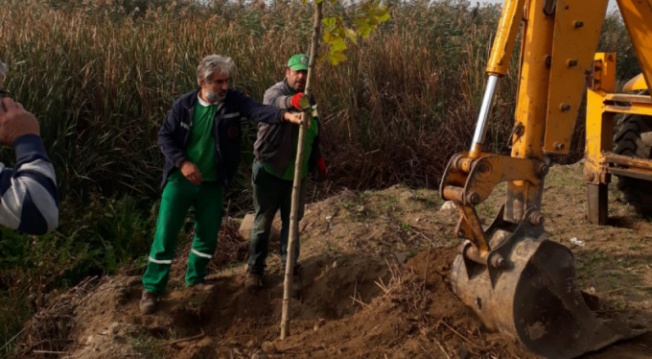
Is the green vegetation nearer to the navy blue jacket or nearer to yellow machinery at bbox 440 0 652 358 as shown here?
the navy blue jacket

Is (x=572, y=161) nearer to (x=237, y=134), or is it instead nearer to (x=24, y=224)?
(x=237, y=134)

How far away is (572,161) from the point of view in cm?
1085

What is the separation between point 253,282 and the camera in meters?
6.06

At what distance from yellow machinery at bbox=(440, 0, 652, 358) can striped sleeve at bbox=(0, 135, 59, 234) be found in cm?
227

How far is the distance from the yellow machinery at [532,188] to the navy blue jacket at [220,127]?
5.87 feet

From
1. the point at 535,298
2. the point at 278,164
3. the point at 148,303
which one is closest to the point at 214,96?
the point at 278,164

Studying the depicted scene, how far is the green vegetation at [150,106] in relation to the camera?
7.55m

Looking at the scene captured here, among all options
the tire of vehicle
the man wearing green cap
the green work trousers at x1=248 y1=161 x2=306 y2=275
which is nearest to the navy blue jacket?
the man wearing green cap

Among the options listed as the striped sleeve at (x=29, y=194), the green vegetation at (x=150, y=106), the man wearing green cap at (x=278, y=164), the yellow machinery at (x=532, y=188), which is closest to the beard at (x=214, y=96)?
the man wearing green cap at (x=278, y=164)

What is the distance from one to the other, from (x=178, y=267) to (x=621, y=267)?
3.92 m

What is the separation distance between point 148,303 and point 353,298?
1601 mm

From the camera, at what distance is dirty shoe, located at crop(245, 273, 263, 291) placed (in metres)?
6.04

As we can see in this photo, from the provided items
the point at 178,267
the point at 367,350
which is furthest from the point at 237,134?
the point at 367,350

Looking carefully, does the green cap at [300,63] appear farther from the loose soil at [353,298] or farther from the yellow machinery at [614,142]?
the yellow machinery at [614,142]
